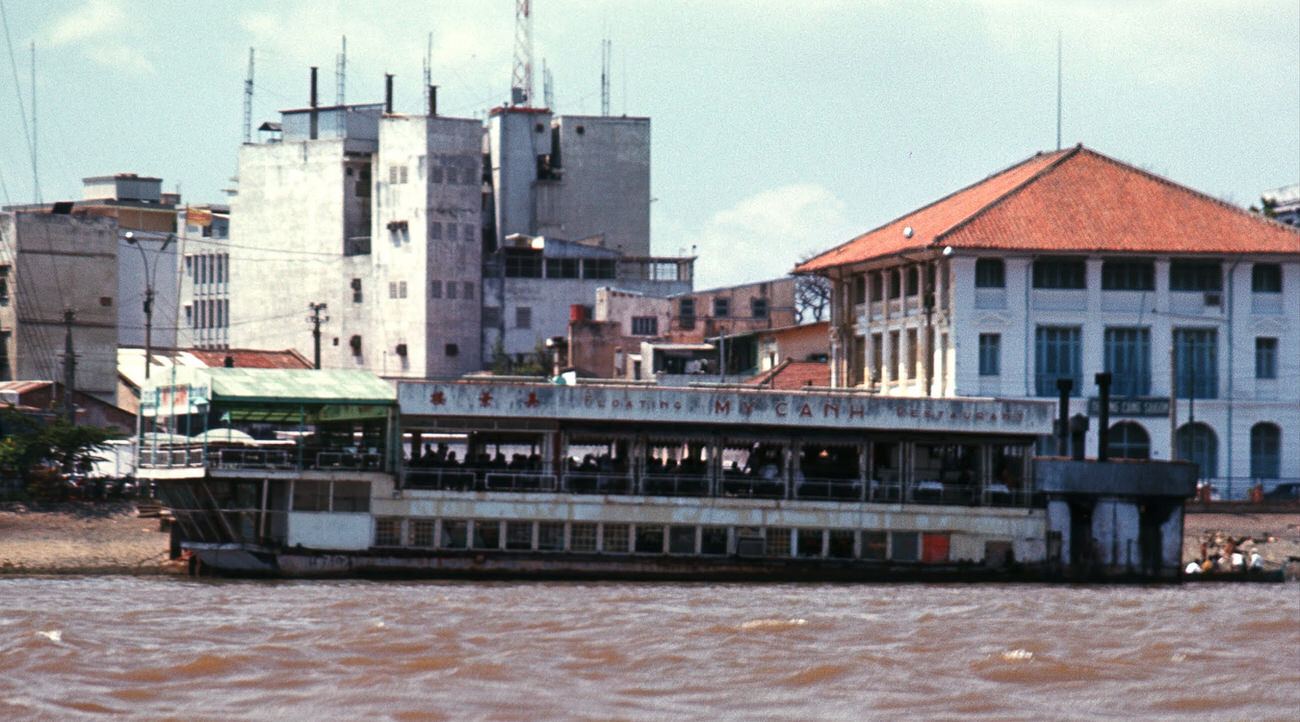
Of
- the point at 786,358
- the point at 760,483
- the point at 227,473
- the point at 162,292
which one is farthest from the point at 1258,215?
the point at 162,292

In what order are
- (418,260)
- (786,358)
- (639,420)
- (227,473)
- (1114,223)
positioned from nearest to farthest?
(227,473) → (639,420) → (1114,223) → (786,358) → (418,260)

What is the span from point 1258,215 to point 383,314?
144ft

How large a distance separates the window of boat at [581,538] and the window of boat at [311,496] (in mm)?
5437

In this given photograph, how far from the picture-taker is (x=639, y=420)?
1721 inches

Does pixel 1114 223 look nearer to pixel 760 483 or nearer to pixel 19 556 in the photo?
pixel 760 483

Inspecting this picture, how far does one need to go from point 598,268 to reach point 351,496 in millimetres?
50763

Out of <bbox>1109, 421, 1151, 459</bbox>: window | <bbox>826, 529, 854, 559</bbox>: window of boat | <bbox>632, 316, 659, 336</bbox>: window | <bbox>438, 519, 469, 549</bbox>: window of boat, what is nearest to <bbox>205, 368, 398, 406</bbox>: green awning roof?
<bbox>438, 519, 469, 549</bbox>: window of boat

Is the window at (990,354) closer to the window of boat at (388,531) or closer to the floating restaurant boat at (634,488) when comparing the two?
the floating restaurant boat at (634,488)

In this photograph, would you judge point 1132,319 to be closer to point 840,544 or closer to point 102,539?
point 840,544

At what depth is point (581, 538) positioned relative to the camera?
43031 millimetres

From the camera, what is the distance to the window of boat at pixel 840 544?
4419 cm

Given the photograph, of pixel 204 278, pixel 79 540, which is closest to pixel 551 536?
pixel 79 540

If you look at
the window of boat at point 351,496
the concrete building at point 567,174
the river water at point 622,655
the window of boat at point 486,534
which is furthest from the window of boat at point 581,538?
the concrete building at point 567,174

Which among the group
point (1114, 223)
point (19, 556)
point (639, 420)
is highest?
point (1114, 223)
